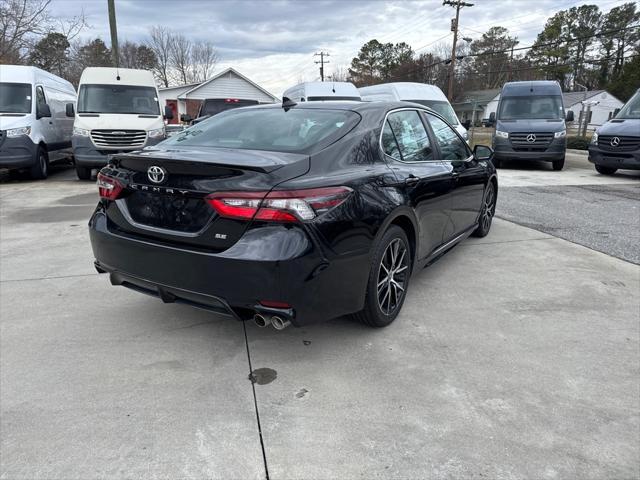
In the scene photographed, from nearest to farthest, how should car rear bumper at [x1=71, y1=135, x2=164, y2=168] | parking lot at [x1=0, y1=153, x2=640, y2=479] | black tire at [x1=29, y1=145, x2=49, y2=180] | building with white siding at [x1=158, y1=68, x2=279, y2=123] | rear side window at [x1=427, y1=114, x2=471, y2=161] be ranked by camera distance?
parking lot at [x1=0, y1=153, x2=640, y2=479] → rear side window at [x1=427, y1=114, x2=471, y2=161] → car rear bumper at [x1=71, y1=135, x2=164, y2=168] → black tire at [x1=29, y1=145, x2=49, y2=180] → building with white siding at [x1=158, y1=68, x2=279, y2=123]

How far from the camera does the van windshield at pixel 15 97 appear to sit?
10578 mm

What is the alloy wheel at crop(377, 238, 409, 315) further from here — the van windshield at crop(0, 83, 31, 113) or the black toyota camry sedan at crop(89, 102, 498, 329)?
the van windshield at crop(0, 83, 31, 113)

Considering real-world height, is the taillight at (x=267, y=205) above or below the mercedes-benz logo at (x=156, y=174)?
below

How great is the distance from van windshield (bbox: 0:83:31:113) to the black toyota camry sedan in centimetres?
933

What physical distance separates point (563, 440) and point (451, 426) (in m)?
0.52

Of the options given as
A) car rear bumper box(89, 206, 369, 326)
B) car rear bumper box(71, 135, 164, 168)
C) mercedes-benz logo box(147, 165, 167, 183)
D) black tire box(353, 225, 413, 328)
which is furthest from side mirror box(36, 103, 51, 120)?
black tire box(353, 225, 413, 328)

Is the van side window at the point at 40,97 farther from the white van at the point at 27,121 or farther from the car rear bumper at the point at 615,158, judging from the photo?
the car rear bumper at the point at 615,158

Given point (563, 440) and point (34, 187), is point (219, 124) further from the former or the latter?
point (34, 187)

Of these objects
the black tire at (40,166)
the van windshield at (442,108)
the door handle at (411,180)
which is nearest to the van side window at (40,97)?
the black tire at (40,166)

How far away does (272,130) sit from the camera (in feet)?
11.0

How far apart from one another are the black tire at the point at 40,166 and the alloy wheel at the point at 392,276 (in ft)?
33.7

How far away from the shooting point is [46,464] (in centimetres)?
203

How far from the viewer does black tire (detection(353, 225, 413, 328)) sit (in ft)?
9.93

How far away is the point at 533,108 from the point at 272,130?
40.6ft
